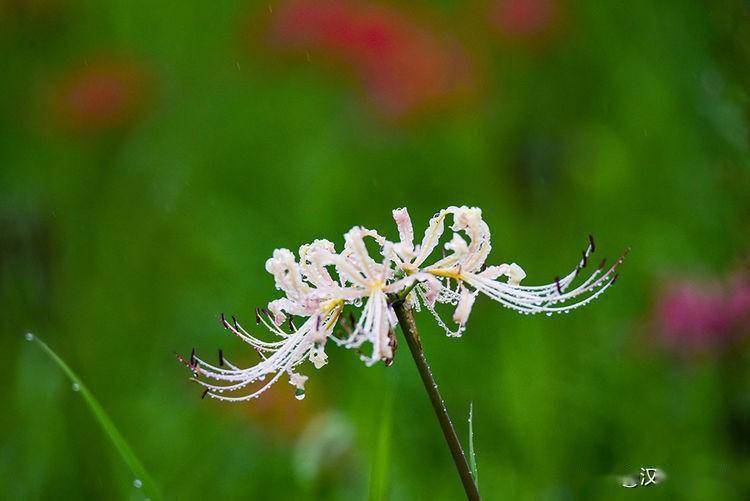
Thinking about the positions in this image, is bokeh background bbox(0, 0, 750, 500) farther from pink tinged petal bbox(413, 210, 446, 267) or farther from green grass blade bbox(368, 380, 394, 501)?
pink tinged petal bbox(413, 210, 446, 267)

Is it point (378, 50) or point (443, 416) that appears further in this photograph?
point (378, 50)

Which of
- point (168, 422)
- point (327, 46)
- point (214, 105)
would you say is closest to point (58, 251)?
point (168, 422)

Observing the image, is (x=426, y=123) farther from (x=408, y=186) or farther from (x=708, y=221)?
(x=708, y=221)

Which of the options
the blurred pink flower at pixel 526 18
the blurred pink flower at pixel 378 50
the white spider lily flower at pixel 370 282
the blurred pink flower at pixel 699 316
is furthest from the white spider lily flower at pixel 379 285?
the blurred pink flower at pixel 526 18

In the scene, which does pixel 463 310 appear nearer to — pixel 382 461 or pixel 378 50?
pixel 382 461

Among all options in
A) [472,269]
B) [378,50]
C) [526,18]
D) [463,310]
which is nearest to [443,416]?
[463,310]

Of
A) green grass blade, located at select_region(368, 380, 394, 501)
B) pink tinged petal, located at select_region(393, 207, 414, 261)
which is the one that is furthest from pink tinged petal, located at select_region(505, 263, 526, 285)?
green grass blade, located at select_region(368, 380, 394, 501)
